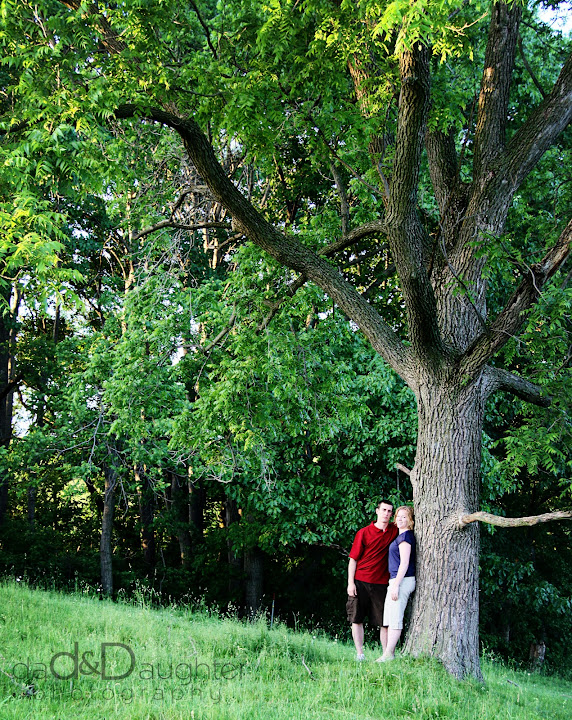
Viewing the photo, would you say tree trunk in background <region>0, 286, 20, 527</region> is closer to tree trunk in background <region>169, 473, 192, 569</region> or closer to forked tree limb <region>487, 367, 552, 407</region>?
tree trunk in background <region>169, 473, 192, 569</region>

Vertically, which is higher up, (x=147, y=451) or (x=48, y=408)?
(x=48, y=408)

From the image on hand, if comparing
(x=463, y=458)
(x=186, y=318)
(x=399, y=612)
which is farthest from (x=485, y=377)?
(x=186, y=318)

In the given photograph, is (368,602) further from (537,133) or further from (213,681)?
(537,133)

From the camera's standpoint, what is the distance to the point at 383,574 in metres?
7.24

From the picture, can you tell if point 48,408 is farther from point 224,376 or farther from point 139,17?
point 139,17

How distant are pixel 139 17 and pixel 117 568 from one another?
16.6m

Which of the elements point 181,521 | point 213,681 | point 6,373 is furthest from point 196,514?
point 213,681

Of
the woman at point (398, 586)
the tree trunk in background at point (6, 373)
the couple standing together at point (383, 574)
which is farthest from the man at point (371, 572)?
the tree trunk in background at point (6, 373)

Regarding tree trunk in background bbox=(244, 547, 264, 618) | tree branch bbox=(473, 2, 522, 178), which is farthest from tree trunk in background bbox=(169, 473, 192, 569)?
tree branch bbox=(473, 2, 522, 178)

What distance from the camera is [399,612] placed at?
6.74m

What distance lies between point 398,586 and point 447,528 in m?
0.83

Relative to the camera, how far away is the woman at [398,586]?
665 cm

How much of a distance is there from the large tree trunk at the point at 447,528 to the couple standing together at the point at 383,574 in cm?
18

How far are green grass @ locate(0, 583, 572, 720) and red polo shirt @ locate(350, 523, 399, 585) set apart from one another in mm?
908
